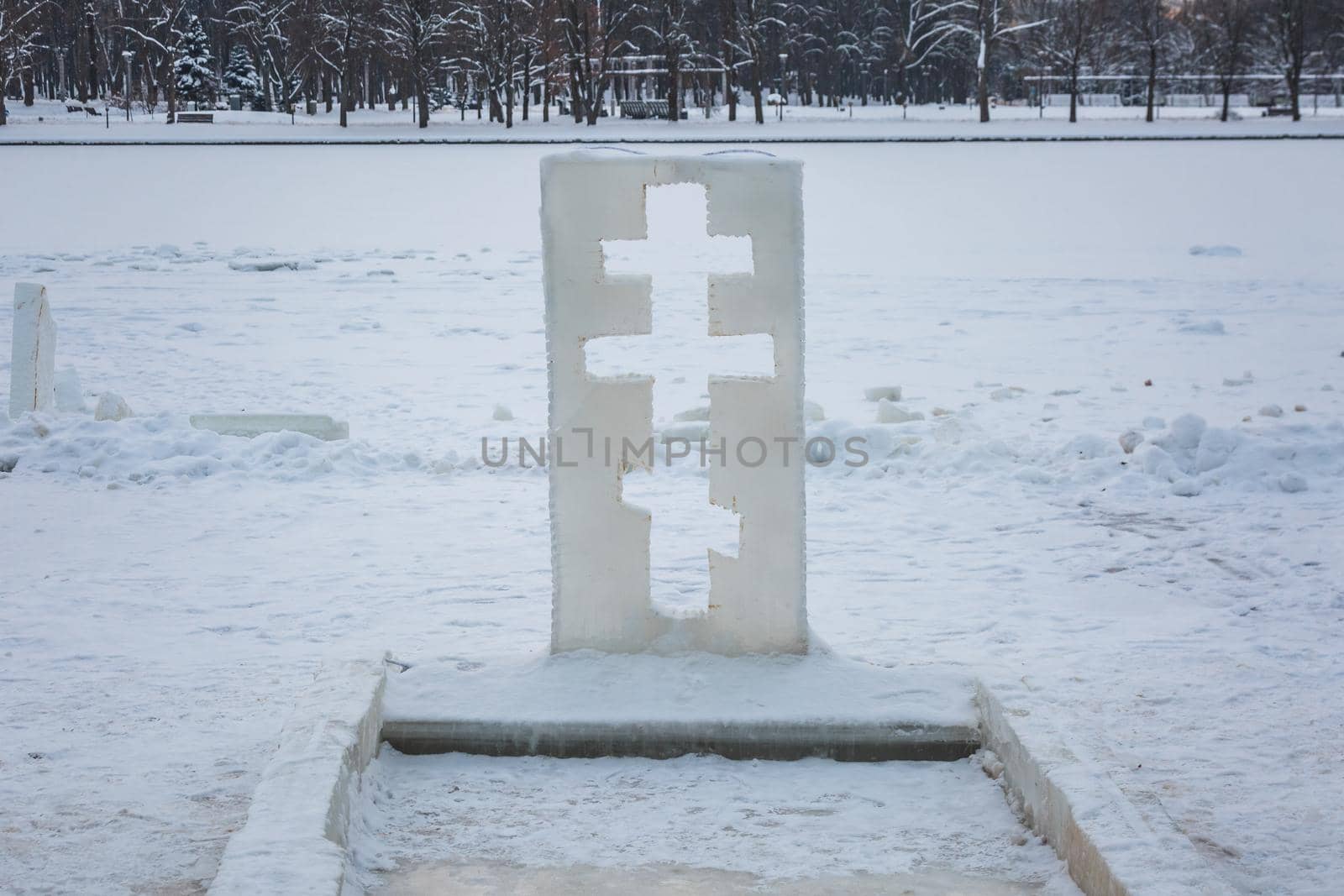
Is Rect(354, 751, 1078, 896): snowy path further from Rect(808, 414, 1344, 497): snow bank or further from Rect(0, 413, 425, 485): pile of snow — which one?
Rect(0, 413, 425, 485): pile of snow

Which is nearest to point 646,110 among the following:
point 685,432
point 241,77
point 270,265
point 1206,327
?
point 241,77

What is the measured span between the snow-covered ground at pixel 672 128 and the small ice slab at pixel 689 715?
131ft

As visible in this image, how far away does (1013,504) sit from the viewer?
617 centimetres

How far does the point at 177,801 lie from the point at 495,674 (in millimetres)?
861

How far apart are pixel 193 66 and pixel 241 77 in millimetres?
4385

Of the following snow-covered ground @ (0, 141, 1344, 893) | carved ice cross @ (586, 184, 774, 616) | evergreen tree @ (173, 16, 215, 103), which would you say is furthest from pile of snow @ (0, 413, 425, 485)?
evergreen tree @ (173, 16, 215, 103)

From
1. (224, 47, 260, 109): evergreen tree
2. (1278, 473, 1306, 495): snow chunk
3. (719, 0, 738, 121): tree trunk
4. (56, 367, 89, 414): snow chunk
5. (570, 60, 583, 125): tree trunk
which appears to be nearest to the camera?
(1278, 473, 1306, 495): snow chunk

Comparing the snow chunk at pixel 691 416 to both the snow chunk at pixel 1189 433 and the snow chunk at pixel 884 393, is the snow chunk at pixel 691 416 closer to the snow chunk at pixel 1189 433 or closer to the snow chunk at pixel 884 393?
the snow chunk at pixel 884 393

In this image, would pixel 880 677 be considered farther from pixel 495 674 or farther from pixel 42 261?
pixel 42 261

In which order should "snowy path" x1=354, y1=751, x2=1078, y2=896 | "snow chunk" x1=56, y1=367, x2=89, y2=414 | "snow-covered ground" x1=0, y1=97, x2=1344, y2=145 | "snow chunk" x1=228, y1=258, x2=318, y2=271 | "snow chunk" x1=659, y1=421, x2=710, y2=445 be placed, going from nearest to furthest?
"snowy path" x1=354, y1=751, x2=1078, y2=896
"snow chunk" x1=659, y1=421, x2=710, y2=445
"snow chunk" x1=56, y1=367, x2=89, y2=414
"snow chunk" x1=228, y1=258, x2=318, y2=271
"snow-covered ground" x1=0, y1=97, x2=1344, y2=145

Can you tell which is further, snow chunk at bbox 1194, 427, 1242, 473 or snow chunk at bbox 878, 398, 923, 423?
Result: snow chunk at bbox 878, 398, 923, 423

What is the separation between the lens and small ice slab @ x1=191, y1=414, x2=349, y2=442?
730 cm

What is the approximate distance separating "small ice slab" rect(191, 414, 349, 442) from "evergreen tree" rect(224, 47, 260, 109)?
75362mm

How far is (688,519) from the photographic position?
19.7 ft
